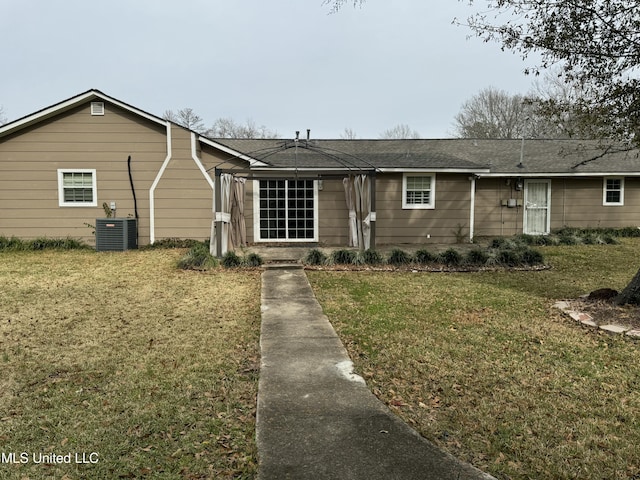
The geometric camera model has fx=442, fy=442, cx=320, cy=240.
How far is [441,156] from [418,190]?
181cm

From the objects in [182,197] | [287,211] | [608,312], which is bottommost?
[608,312]

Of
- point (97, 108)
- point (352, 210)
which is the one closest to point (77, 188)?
point (97, 108)

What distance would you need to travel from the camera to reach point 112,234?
1135cm

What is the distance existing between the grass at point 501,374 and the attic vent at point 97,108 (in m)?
8.49

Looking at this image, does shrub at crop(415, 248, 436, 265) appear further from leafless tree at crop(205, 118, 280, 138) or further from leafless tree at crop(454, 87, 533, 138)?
leafless tree at crop(205, 118, 280, 138)

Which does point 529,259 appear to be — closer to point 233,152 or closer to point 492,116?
point 233,152

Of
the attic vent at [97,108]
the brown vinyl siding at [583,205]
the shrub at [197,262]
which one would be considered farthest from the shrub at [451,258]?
the attic vent at [97,108]

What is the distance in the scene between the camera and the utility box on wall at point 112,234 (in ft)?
37.1

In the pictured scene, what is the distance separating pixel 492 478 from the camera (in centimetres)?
228

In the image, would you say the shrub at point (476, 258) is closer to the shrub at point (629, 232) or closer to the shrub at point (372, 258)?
the shrub at point (372, 258)

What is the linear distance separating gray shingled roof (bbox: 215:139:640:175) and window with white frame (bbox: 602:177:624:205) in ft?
1.61

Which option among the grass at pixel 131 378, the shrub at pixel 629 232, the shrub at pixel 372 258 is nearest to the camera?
the grass at pixel 131 378

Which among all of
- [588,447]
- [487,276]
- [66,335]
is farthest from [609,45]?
[66,335]

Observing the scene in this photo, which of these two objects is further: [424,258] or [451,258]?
[424,258]
